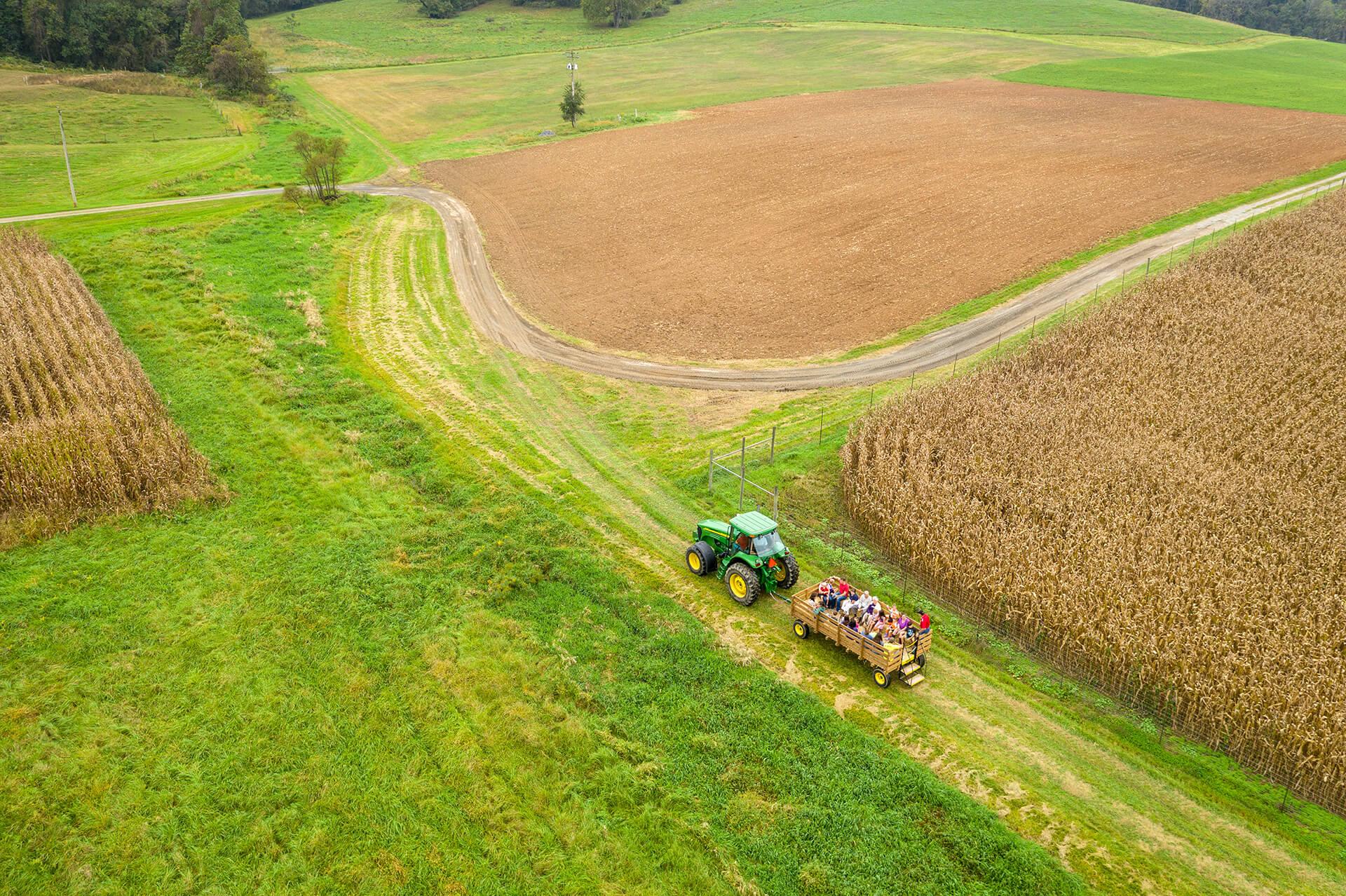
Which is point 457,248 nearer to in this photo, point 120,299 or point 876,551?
point 120,299

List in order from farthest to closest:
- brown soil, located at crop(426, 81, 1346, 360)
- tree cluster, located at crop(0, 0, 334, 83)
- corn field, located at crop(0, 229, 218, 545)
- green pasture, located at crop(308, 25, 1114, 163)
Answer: tree cluster, located at crop(0, 0, 334, 83)
green pasture, located at crop(308, 25, 1114, 163)
brown soil, located at crop(426, 81, 1346, 360)
corn field, located at crop(0, 229, 218, 545)

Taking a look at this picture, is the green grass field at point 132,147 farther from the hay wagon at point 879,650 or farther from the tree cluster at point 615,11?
the tree cluster at point 615,11

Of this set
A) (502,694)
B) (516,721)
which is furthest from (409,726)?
(516,721)

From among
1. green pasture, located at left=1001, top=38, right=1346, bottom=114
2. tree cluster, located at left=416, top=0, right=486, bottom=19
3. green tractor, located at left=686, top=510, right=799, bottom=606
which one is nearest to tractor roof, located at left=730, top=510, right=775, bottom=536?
green tractor, located at left=686, top=510, right=799, bottom=606

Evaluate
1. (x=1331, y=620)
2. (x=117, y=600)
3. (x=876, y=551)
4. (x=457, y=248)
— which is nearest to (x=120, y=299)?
(x=457, y=248)

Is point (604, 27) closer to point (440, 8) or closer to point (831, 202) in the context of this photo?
point (440, 8)

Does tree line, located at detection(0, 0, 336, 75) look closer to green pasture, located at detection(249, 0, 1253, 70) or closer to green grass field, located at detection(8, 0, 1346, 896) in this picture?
green pasture, located at detection(249, 0, 1253, 70)
